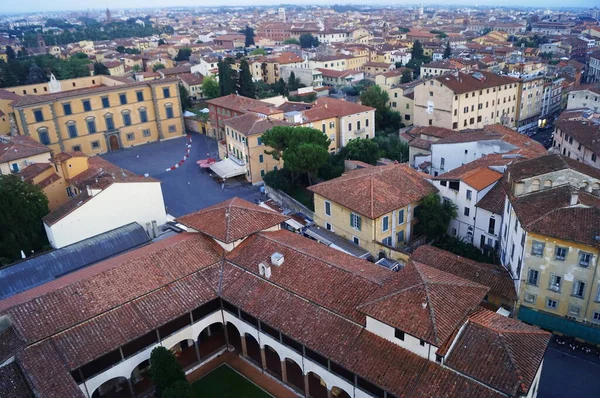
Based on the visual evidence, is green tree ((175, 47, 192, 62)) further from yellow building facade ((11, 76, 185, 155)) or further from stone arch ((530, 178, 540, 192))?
stone arch ((530, 178, 540, 192))

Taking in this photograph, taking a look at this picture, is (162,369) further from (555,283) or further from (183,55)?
(183,55)

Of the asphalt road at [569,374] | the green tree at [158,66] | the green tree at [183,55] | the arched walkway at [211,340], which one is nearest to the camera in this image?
the asphalt road at [569,374]

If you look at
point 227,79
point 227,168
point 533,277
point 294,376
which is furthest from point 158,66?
point 533,277

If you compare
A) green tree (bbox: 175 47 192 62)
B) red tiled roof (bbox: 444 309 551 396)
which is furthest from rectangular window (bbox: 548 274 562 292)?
green tree (bbox: 175 47 192 62)

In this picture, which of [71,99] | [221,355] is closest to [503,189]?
[221,355]

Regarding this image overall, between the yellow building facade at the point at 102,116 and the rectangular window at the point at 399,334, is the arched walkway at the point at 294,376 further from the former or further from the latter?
the yellow building facade at the point at 102,116

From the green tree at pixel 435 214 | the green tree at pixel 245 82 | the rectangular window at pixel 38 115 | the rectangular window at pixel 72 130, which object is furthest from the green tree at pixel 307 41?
the green tree at pixel 435 214
